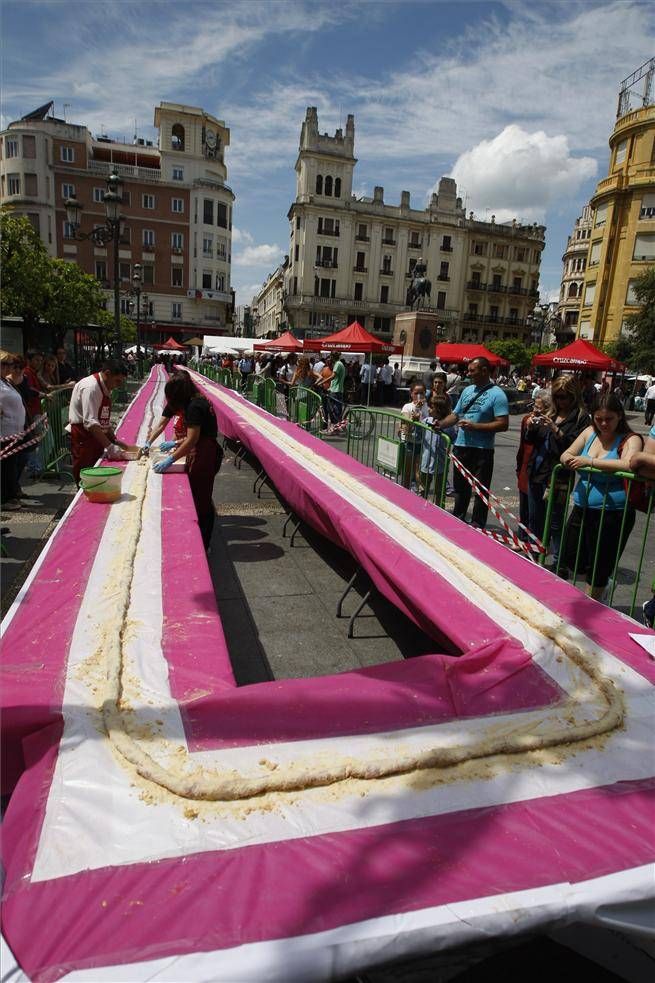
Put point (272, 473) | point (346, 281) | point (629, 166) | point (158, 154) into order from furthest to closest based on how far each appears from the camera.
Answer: point (346, 281)
point (158, 154)
point (629, 166)
point (272, 473)

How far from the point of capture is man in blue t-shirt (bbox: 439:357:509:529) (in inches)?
249

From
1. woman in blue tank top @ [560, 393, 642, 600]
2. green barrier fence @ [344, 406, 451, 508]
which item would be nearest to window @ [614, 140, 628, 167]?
green barrier fence @ [344, 406, 451, 508]

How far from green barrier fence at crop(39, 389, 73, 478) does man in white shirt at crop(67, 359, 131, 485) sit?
2.73 metres

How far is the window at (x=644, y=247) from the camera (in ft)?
158

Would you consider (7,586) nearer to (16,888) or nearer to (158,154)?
(16,888)

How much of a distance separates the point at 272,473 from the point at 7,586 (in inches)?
121

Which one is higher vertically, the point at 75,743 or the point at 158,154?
the point at 158,154

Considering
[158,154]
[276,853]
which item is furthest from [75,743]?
[158,154]

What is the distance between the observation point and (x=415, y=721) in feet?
7.45

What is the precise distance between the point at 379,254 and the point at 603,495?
74.0 m

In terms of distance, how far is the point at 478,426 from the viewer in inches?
248

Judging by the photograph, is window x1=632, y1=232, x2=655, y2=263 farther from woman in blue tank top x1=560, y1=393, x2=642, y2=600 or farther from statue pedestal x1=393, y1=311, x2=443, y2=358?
woman in blue tank top x1=560, y1=393, x2=642, y2=600

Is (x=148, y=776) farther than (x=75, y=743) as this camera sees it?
No

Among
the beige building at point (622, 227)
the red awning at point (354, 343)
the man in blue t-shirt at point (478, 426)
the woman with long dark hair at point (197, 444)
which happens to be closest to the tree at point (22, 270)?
the red awning at point (354, 343)
